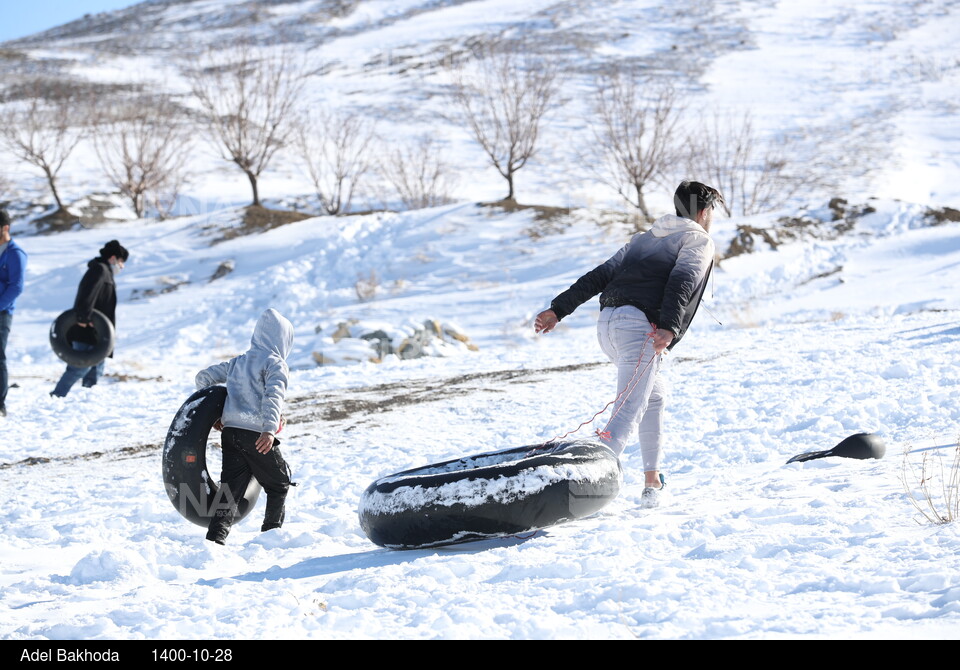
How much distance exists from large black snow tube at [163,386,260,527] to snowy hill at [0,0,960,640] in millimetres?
257

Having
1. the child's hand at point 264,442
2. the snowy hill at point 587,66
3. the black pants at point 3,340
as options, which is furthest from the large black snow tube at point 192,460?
the snowy hill at point 587,66

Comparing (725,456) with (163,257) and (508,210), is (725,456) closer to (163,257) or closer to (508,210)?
(508,210)

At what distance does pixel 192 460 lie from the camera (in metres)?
5.00

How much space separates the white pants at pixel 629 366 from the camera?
4703mm

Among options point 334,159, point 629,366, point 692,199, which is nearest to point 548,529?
point 629,366

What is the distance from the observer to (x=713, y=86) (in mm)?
42250

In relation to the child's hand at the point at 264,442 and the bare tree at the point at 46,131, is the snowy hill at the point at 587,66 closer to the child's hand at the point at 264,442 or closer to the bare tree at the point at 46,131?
the bare tree at the point at 46,131

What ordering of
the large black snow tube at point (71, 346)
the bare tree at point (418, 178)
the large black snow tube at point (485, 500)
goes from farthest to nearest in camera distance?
the bare tree at point (418, 178), the large black snow tube at point (71, 346), the large black snow tube at point (485, 500)

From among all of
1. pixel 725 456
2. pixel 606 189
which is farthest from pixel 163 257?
pixel 725 456

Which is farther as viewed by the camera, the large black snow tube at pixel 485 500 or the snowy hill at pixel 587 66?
the snowy hill at pixel 587 66

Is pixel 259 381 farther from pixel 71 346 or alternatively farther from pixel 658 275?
pixel 71 346

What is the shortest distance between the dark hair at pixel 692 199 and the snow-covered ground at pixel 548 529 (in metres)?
1.51

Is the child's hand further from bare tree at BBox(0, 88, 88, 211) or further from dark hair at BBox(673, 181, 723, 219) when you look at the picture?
bare tree at BBox(0, 88, 88, 211)

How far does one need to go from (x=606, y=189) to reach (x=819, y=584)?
28.1 m
